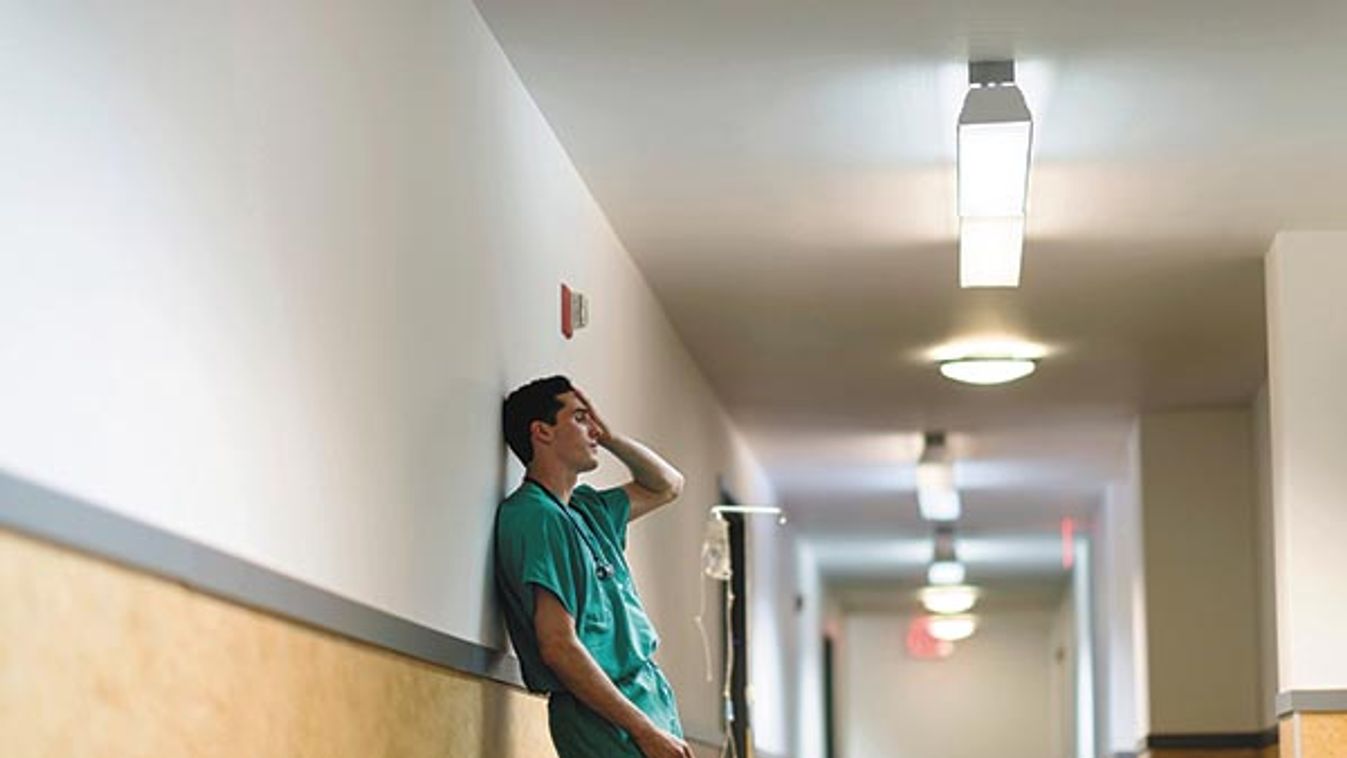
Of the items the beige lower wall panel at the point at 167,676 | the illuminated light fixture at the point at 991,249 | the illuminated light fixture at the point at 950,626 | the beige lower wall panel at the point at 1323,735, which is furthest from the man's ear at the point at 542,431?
the illuminated light fixture at the point at 950,626

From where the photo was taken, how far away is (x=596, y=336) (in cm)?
590

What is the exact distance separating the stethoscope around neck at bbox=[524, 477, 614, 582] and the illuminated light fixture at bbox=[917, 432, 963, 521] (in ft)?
17.4

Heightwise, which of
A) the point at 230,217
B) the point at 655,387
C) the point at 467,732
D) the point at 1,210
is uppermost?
the point at 655,387

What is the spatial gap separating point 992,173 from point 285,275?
7.88 feet

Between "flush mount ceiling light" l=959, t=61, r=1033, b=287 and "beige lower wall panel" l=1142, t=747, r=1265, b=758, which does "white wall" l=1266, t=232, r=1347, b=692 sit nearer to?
"flush mount ceiling light" l=959, t=61, r=1033, b=287

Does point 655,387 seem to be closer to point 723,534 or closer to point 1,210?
point 723,534

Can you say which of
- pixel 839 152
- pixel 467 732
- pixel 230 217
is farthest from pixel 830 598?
pixel 230 217

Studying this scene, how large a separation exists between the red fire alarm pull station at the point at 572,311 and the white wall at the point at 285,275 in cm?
7

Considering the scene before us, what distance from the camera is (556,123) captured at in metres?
5.23

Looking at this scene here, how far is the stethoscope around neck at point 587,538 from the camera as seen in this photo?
15.3 feet

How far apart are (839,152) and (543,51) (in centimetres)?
105

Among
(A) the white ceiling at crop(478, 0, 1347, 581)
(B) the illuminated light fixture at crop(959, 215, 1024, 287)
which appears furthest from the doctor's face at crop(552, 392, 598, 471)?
(B) the illuminated light fixture at crop(959, 215, 1024, 287)

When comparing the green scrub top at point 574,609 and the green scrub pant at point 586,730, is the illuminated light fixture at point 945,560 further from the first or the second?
the green scrub pant at point 586,730

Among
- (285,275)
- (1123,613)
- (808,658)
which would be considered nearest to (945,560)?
(808,658)
